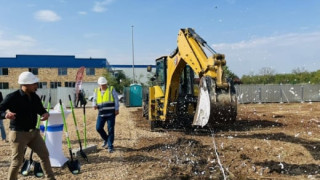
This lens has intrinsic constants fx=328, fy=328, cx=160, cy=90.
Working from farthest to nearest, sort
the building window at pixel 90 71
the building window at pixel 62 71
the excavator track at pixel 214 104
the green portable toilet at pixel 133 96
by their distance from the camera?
the building window at pixel 90 71 < the building window at pixel 62 71 < the green portable toilet at pixel 133 96 < the excavator track at pixel 214 104

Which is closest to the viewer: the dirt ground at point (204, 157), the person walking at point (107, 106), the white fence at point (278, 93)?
the dirt ground at point (204, 157)

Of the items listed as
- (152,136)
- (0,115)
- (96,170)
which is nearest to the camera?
(0,115)

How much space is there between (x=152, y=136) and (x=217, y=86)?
4121mm

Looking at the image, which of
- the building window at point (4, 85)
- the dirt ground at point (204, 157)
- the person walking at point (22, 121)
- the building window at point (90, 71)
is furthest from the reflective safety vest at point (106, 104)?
the building window at point (4, 85)

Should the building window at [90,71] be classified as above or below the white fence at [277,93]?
above

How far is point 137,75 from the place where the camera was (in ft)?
201

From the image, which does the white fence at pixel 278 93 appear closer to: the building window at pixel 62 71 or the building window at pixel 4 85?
the building window at pixel 62 71

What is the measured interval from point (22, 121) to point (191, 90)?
7.36 metres

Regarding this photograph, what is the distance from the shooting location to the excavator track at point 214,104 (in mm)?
6930

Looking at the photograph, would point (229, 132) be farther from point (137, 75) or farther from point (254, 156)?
point (137, 75)

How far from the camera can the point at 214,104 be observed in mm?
6965

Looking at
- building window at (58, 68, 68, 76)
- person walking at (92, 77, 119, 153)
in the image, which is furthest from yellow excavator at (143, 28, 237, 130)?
building window at (58, 68, 68, 76)

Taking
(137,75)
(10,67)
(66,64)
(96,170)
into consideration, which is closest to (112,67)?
(137,75)

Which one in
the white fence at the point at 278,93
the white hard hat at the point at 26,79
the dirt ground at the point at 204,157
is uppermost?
the white hard hat at the point at 26,79
